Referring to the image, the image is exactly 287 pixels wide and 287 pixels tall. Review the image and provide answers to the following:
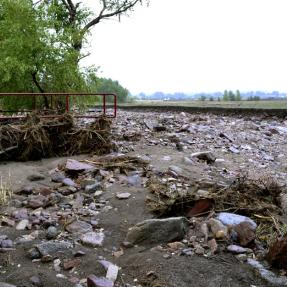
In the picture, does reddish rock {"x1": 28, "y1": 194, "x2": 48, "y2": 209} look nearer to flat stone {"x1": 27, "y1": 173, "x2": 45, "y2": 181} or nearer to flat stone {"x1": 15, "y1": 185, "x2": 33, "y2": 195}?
flat stone {"x1": 15, "y1": 185, "x2": 33, "y2": 195}

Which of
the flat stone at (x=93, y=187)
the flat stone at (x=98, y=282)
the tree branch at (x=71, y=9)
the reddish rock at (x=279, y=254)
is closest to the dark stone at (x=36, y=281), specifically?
the flat stone at (x=98, y=282)

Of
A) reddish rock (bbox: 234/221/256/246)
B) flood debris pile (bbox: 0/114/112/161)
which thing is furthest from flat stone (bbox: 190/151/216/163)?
reddish rock (bbox: 234/221/256/246)

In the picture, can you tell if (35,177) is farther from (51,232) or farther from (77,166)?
(51,232)

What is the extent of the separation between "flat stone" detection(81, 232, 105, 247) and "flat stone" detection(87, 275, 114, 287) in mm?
893

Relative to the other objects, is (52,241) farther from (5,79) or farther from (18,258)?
(5,79)

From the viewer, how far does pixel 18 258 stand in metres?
4.61

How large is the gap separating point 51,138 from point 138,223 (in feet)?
14.4

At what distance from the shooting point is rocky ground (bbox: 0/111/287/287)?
4.21 m

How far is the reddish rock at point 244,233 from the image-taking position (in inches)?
184

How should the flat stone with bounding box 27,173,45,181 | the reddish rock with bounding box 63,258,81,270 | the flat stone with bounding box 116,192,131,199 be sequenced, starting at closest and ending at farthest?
the reddish rock with bounding box 63,258,81,270, the flat stone with bounding box 116,192,131,199, the flat stone with bounding box 27,173,45,181

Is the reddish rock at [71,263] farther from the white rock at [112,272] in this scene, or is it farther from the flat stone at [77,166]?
the flat stone at [77,166]

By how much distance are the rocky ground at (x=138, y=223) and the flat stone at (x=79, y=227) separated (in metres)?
0.01

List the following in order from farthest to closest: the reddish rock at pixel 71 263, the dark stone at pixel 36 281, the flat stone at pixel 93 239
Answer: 1. the flat stone at pixel 93 239
2. the reddish rock at pixel 71 263
3. the dark stone at pixel 36 281

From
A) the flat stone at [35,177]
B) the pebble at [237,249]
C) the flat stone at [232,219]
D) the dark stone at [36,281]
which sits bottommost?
the dark stone at [36,281]
